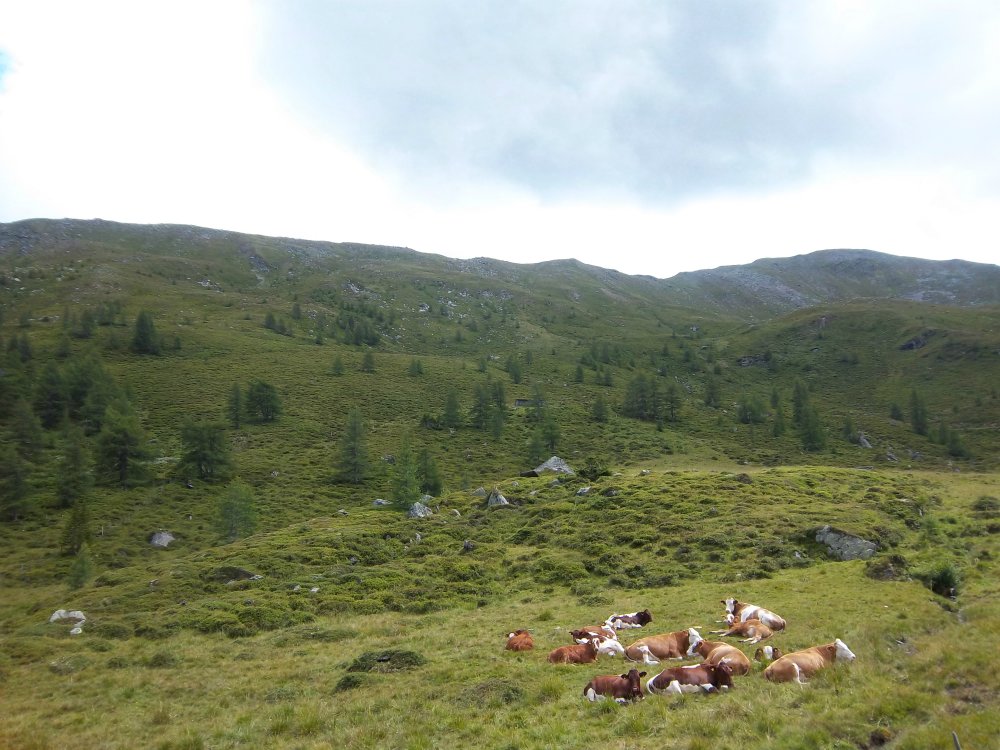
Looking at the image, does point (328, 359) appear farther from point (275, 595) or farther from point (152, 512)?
point (275, 595)

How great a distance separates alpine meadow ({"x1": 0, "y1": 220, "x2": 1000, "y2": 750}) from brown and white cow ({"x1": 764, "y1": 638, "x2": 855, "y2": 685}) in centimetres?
37

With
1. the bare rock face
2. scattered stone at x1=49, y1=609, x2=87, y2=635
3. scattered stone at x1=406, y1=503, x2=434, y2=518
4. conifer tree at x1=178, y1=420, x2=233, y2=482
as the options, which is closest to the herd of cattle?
the bare rock face

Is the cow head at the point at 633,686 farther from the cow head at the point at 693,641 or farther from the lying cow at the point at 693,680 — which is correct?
the cow head at the point at 693,641

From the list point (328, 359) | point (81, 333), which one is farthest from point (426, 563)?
point (81, 333)

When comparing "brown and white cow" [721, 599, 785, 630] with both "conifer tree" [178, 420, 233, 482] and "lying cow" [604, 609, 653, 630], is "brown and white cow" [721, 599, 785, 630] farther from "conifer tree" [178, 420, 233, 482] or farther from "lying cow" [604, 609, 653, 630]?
"conifer tree" [178, 420, 233, 482]

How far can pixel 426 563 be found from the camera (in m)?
30.8

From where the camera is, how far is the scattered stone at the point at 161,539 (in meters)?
46.5

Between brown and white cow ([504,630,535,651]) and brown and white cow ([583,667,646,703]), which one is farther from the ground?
brown and white cow ([583,667,646,703])

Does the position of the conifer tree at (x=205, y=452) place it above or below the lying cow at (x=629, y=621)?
below

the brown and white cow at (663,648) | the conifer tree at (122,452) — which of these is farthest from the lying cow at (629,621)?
the conifer tree at (122,452)

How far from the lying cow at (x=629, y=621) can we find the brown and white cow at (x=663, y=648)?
132 inches

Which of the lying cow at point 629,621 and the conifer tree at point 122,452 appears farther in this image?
the conifer tree at point 122,452

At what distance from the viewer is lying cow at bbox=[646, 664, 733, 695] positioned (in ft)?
34.9

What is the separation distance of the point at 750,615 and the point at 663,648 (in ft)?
13.7
